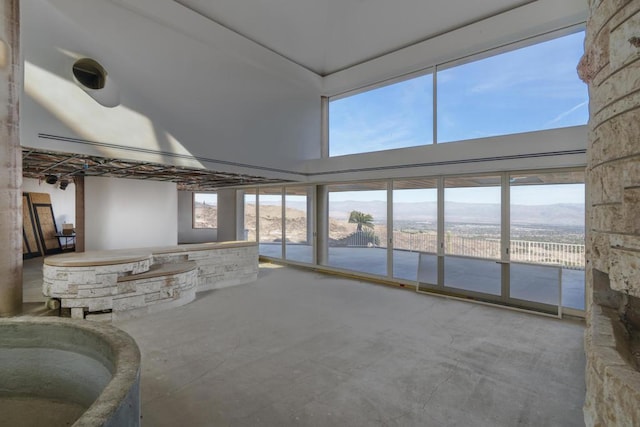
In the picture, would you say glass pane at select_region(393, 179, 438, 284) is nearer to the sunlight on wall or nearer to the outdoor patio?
the outdoor patio

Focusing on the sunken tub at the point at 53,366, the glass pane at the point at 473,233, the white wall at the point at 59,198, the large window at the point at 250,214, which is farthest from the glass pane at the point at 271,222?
the sunken tub at the point at 53,366

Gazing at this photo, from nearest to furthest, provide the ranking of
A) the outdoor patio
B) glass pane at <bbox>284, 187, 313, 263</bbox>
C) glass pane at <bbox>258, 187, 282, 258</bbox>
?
1. the outdoor patio
2. glass pane at <bbox>284, 187, 313, 263</bbox>
3. glass pane at <bbox>258, 187, 282, 258</bbox>

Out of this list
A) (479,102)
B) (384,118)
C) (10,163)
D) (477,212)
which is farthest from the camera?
(384,118)

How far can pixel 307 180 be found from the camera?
8539mm

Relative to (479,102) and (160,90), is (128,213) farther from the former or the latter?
(479,102)

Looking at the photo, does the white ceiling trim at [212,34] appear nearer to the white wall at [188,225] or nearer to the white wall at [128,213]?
the white wall at [128,213]

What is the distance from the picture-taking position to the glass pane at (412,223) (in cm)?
664

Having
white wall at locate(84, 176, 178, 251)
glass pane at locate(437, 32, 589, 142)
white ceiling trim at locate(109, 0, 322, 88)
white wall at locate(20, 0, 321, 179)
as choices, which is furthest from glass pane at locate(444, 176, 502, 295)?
white wall at locate(84, 176, 178, 251)

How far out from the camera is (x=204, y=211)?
1358cm

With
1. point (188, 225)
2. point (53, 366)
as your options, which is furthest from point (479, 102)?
point (188, 225)

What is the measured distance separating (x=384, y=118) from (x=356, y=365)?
20.6 feet

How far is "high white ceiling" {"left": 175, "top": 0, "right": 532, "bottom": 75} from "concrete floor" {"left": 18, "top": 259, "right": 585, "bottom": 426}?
5776mm

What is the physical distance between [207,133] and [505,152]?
5698 mm

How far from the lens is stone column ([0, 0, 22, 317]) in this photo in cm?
378
